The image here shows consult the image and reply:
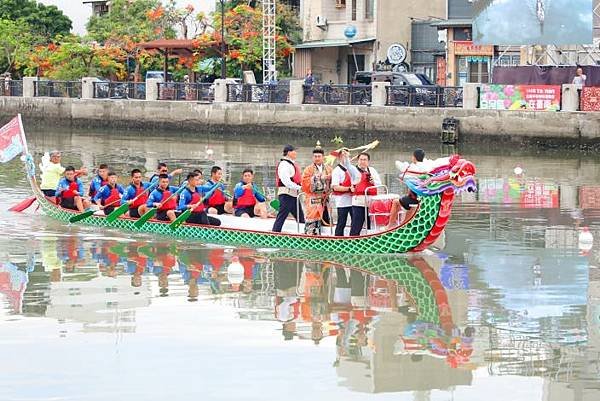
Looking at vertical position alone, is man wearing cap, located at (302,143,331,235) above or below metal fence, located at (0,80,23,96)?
below

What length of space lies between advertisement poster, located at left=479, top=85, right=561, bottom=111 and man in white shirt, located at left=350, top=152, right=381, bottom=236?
22373 millimetres

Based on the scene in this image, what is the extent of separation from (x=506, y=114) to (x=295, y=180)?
22.1 meters

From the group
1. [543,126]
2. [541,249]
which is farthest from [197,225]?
[543,126]

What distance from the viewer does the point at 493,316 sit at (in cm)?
1644

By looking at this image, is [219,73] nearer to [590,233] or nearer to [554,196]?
[554,196]

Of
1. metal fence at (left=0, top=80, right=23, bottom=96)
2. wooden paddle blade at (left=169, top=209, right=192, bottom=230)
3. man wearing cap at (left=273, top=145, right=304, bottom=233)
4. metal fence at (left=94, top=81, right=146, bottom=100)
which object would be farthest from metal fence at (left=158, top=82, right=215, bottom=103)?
man wearing cap at (left=273, top=145, right=304, bottom=233)

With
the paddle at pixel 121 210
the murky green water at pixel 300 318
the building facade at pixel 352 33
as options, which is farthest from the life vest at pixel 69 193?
the building facade at pixel 352 33

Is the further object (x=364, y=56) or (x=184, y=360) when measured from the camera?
(x=364, y=56)

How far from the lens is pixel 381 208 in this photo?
67.1 feet

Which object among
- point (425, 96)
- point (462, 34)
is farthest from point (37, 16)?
point (425, 96)

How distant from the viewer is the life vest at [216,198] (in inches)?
907

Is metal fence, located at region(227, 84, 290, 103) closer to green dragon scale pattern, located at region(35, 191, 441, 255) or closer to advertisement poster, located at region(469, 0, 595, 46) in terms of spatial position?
advertisement poster, located at region(469, 0, 595, 46)

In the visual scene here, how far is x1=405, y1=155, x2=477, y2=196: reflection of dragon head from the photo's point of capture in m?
19.0

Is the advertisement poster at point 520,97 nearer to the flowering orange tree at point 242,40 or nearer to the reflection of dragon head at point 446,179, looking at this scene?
the flowering orange tree at point 242,40
